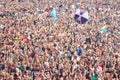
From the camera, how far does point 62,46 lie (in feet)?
45.6

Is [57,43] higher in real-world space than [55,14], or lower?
higher

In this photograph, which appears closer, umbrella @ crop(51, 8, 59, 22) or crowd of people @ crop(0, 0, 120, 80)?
crowd of people @ crop(0, 0, 120, 80)

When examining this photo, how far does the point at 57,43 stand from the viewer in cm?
1419

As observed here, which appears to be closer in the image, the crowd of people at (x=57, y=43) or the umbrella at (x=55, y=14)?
the crowd of people at (x=57, y=43)

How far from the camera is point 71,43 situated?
47.4ft

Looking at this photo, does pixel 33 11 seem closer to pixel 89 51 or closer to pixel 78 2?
pixel 78 2

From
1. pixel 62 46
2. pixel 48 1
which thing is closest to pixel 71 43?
pixel 62 46

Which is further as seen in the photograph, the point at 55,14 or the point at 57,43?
the point at 55,14

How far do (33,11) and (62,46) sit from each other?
6950 millimetres

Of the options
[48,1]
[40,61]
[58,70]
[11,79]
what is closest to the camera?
[11,79]

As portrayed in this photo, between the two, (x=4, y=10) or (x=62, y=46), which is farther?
(x=4, y=10)

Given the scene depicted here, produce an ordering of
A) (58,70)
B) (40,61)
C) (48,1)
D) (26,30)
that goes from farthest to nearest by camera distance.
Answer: (48,1)
(26,30)
(40,61)
(58,70)

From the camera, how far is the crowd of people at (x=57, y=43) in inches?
437

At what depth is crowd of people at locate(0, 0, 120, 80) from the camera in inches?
437
